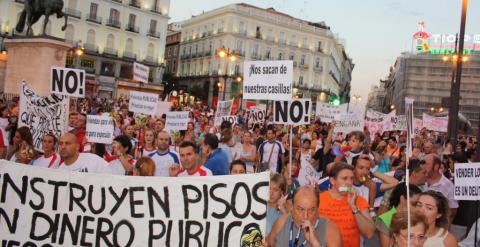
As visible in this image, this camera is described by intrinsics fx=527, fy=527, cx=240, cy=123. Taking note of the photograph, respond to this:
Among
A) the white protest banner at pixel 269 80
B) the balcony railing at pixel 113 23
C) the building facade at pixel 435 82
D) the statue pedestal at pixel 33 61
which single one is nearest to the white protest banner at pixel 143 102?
the white protest banner at pixel 269 80

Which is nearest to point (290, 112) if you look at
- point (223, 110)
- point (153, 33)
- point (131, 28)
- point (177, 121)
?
point (177, 121)

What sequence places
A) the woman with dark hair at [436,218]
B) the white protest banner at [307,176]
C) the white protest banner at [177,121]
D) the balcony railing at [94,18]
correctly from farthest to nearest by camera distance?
1. the balcony railing at [94,18]
2. the white protest banner at [177,121]
3. the white protest banner at [307,176]
4. the woman with dark hair at [436,218]

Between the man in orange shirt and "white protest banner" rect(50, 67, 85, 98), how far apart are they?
5.32m

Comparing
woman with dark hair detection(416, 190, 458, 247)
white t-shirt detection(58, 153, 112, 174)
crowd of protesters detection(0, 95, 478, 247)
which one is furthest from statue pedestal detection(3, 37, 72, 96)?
woman with dark hair detection(416, 190, 458, 247)

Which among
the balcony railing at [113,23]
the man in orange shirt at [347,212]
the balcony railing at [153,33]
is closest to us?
the man in orange shirt at [347,212]

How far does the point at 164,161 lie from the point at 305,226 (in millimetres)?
3551

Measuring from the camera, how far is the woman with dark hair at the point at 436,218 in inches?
164

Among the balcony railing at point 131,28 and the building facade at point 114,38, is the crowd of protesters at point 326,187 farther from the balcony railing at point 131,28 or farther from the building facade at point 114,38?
the balcony railing at point 131,28

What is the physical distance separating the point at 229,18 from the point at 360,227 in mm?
71855

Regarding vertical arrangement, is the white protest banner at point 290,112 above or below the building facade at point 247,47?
below

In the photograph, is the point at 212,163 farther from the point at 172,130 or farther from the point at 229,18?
the point at 229,18

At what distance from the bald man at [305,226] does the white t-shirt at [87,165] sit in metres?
2.70

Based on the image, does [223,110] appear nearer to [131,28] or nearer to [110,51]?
[110,51]

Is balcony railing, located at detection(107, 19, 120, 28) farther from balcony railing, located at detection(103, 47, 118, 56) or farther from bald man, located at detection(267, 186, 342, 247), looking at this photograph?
bald man, located at detection(267, 186, 342, 247)
